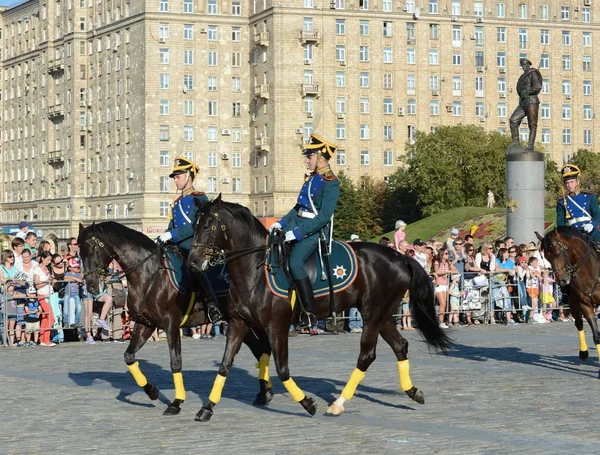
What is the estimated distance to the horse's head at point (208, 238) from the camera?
51.9 ft

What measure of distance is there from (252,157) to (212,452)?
4653 inches

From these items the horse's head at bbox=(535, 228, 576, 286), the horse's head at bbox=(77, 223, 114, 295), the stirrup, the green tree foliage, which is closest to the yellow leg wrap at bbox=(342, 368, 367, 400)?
the stirrup

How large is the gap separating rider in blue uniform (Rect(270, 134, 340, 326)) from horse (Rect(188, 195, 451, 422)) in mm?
256

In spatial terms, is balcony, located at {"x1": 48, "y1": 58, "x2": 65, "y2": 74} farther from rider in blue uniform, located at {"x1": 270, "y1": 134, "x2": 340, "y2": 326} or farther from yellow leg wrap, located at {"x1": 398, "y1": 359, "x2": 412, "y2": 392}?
yellow leg wrap, located at {"x1": 398, "y1": 359, "x2": 412, "y2": 392}

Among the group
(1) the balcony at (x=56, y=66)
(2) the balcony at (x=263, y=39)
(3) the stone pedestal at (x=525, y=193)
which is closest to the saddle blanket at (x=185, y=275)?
(3) the stone pedestal at (x=525, y=193)

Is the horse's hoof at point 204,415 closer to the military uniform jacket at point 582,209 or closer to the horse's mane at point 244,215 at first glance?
the horse's mane at point 244,215

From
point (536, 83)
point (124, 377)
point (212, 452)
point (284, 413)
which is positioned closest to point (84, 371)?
point (124, 377)

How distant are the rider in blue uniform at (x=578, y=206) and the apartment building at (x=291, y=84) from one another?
103 meters

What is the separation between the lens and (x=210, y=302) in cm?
1808

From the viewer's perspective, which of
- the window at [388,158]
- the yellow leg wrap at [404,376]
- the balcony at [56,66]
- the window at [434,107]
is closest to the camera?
the yellow leg wrap at [404,376]

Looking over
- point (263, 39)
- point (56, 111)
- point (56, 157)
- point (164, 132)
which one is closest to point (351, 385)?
point (263, 39)

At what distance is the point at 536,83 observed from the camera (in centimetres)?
4475

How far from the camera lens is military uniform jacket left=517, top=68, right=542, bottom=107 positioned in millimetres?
44500

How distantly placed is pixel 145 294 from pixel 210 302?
0.87 m
